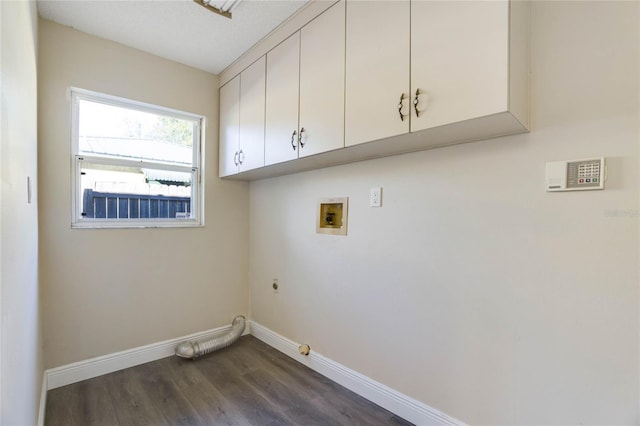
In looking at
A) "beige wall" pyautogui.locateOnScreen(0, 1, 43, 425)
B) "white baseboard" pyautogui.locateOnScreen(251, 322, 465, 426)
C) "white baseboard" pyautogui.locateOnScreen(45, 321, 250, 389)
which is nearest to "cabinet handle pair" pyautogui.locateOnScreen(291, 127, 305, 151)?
"beige wall" pyautogui.locateOnScreen(0, 1, 43, 425)

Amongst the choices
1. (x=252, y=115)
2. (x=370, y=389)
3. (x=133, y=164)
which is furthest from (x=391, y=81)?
(x=133, y=164)

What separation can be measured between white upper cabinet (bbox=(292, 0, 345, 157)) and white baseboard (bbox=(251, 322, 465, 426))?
1.53 meters

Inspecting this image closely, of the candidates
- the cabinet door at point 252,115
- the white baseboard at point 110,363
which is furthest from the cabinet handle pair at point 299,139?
the white baseboard at point 110,363

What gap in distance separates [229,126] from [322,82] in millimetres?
1242

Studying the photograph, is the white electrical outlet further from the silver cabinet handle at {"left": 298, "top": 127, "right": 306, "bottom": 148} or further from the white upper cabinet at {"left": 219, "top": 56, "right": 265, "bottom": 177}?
the white upper cabinet at {"left": 219, "top": 56, "right": 265, "bottom": 177}

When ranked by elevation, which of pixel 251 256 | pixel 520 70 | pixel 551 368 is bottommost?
pixel 551 368

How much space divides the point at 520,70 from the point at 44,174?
2885 mm

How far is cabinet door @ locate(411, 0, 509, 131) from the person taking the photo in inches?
46.0

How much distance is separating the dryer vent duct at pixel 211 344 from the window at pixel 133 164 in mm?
1035

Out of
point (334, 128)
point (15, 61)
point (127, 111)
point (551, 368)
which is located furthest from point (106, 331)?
point (551, 368)

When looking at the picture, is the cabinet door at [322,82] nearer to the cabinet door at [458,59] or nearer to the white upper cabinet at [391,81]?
the white upper cabinet at [391,81]

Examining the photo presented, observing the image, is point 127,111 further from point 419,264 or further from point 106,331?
point 419,264

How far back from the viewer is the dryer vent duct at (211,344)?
254 cm

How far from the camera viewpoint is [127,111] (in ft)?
8.32
